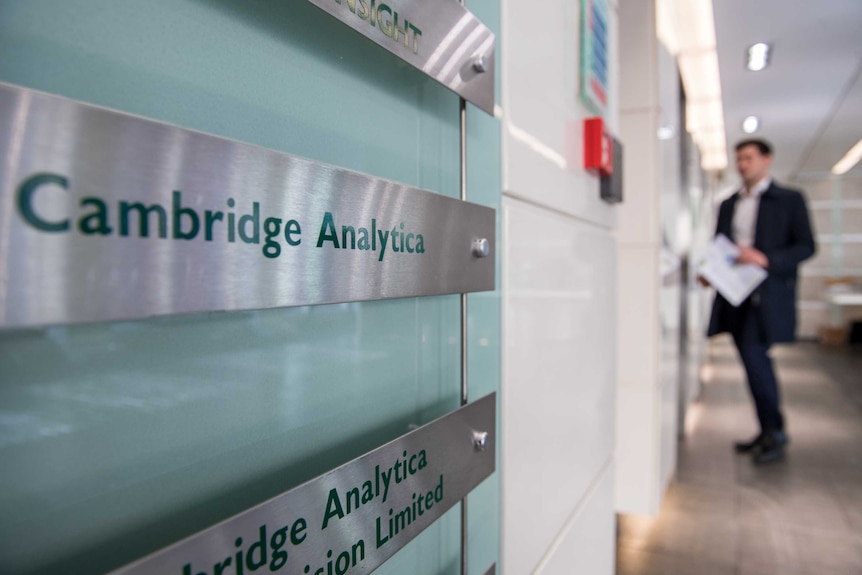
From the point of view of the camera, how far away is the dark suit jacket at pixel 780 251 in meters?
2.95

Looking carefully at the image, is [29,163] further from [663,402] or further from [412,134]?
[663,402]

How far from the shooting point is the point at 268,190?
32 centimetres

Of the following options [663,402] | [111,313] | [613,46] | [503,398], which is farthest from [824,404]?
[111,313]

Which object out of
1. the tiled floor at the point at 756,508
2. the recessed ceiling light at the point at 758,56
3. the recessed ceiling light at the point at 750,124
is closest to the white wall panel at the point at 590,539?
the tiled floor at the point at 756,508

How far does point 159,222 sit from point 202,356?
11cm

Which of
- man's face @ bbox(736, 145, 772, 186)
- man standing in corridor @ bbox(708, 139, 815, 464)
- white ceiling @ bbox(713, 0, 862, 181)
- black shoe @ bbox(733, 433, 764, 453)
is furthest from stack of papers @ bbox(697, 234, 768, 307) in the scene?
white ceiling @ bbox(713, 0, 862, 181)

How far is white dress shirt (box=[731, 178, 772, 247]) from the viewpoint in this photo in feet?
10.2

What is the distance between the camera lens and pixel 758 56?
394 centimetres

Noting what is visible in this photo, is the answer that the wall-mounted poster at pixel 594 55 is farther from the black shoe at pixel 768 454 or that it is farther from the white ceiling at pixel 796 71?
the black shoe at pixel 768 454

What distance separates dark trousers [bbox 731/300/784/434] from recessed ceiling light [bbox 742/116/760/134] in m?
3.57

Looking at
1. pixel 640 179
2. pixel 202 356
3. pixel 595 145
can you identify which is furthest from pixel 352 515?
pixel 640 179

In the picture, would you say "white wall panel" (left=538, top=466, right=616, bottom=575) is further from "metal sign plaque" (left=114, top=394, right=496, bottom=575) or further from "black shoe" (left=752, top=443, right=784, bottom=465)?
"black shoe" (left=752, top=443, right=784, bottom=465)

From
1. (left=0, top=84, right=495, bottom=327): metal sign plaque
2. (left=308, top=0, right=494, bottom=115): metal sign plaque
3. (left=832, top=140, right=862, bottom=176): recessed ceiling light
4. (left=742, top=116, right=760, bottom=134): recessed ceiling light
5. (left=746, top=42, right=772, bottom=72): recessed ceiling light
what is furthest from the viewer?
(left=832, top=140, right=862, bottom=176): recessed ceiling light

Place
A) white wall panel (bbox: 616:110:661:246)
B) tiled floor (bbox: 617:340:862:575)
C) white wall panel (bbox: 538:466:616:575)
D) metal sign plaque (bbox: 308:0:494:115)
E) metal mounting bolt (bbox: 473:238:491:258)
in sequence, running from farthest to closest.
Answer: white wall panel (bbox: 616:110:661:246)
tiled floor (bbox: 617:340:862:575)
white wall panel (bbox: 538:466:616:575)
metal mounting bolt (bbox: 473:238:491:258)
metal sign plaque (bbox: 308:0:494:115)
